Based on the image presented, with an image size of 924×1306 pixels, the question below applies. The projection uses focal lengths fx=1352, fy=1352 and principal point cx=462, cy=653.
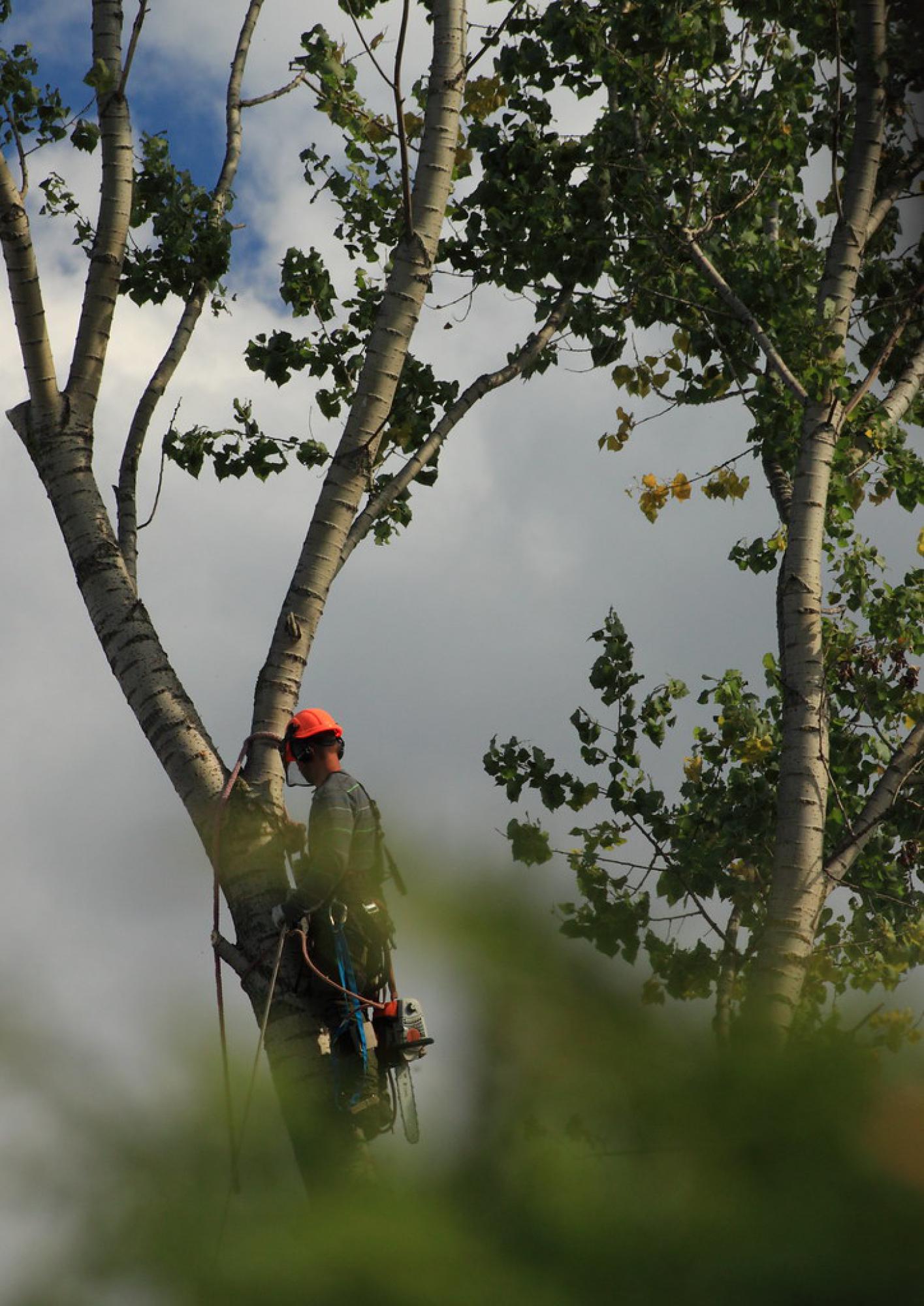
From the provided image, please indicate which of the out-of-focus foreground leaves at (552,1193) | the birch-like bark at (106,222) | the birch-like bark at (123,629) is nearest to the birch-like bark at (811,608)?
the birch-like bark at (123,629)

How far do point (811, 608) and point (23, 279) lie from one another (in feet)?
12.8

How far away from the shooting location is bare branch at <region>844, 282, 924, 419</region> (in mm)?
7070

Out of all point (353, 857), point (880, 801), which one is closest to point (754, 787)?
point (880, 801)

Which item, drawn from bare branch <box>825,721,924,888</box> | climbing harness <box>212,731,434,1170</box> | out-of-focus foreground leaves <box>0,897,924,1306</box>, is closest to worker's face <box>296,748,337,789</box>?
climbing harness <box>212,731,434,1170</box>

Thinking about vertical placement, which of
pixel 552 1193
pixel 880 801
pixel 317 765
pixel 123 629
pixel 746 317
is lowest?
pixel 552 1193

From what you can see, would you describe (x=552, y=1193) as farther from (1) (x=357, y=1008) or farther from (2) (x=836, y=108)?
(2) (x=836, y=108)

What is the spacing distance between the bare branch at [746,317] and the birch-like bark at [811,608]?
1.00 feet

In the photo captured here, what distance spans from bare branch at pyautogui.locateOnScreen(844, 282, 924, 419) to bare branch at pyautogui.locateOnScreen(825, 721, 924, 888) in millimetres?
1702

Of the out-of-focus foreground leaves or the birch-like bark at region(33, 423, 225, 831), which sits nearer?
the out-of-focus foreground leaves

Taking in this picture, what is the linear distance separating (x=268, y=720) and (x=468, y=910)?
15.0 feet

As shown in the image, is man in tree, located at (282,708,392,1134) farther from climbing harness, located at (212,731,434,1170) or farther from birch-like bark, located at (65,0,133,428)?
birch-like bark, located at (65,0,133,428)

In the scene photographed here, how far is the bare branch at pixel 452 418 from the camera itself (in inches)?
238

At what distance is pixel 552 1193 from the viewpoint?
0.53 meters

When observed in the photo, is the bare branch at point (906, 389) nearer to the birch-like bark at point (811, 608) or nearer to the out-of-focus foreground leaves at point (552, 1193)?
the birch-like bark at point (811, 608)
